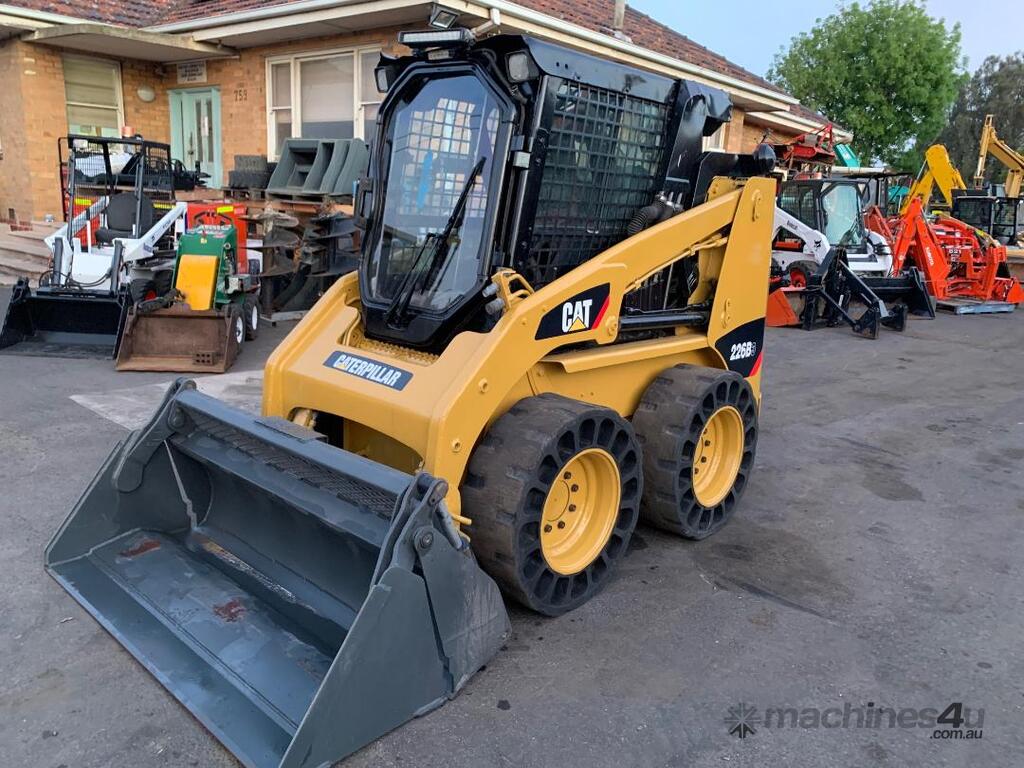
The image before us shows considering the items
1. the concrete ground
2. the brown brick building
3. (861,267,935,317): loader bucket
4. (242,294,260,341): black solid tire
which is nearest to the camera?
the concrete ground

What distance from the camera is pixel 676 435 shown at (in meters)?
4.04

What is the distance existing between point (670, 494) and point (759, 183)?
1.92 m

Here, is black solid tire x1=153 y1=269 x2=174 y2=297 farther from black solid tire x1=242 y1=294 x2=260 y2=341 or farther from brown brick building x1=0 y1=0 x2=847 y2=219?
brown brick building x1=0 y1=0 x2=847 y2=219

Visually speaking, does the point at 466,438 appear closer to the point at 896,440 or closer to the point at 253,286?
the point at 896,440

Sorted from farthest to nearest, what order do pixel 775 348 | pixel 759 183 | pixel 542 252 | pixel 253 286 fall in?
pixel 775 348 < pixel 253 286 < pixel 759 183 < pixel 542 252

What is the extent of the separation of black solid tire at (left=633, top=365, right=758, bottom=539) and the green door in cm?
1267

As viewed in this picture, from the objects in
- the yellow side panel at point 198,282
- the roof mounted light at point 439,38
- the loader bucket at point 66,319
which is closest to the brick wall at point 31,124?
the loader bucket at point 66,319

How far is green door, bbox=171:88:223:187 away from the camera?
14508 millimetres

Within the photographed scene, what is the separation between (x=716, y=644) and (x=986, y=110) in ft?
183

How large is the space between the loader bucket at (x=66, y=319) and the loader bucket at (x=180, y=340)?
1.73 ft

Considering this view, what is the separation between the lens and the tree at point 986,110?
4744 cm

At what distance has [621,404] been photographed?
4.15 metres

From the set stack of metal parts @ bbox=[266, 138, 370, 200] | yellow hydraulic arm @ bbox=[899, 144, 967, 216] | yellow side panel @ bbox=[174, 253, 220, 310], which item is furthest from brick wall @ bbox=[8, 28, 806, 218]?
yellow hydraulic arm @ bbox=[899, 144, 967, 216]

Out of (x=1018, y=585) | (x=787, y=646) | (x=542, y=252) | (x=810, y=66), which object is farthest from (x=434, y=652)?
(x=810, y=66)
